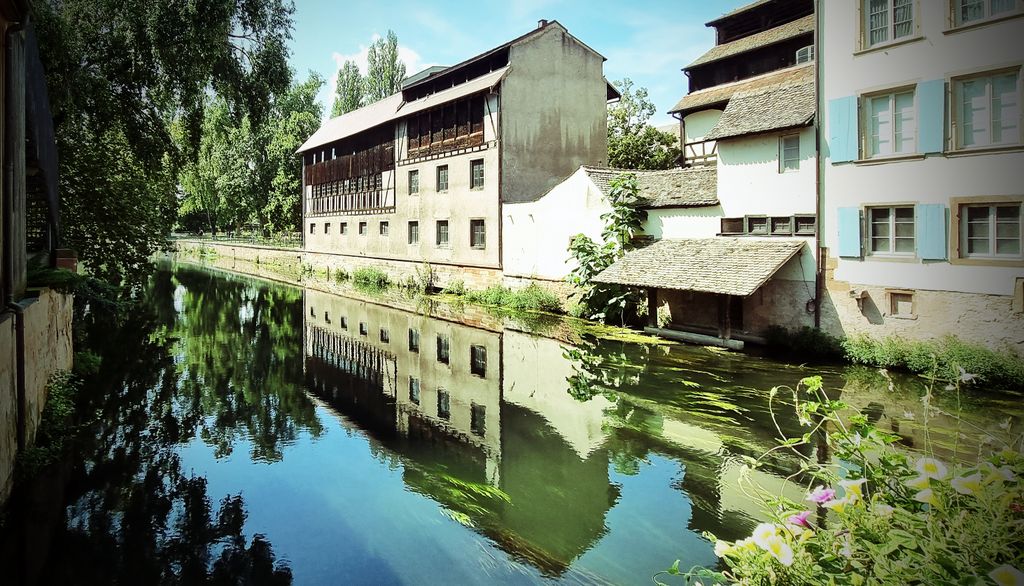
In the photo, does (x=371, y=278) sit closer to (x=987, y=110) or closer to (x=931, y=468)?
(x=987, y=110)

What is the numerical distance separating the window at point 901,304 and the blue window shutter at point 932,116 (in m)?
2.87

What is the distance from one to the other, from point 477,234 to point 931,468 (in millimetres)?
22539

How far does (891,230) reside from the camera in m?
12.7

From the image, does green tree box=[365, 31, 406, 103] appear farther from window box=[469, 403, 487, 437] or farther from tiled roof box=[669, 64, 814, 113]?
window box=[469, 403, 487, 437]

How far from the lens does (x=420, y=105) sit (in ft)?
91.3

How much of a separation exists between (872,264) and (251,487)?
12.5 metres

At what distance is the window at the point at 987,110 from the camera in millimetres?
10930

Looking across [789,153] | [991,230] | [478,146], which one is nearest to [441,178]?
[478,146]

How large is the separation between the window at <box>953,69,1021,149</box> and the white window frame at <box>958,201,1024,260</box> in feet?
3.62

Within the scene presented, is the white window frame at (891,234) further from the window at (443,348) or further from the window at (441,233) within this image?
the window at (441,233)

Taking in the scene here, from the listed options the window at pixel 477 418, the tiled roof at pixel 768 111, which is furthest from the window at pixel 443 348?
the tiled roof at pixel 768 111

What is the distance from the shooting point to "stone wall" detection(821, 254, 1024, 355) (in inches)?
432

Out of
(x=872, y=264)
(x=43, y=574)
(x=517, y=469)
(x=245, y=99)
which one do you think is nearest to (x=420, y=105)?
(x=245, y=99)

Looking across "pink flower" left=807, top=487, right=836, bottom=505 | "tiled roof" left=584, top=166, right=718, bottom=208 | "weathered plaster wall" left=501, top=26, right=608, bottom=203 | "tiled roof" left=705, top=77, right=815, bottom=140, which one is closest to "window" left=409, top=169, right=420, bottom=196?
"weathered plaster wall" left=501, top=26, right=608, bottom=203
